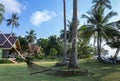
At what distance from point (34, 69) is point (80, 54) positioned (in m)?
44.1

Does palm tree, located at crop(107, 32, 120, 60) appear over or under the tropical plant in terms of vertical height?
under

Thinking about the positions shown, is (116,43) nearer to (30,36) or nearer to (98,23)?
(98,23)

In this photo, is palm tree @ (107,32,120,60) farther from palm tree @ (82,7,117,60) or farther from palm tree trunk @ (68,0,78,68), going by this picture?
palm tree trunk @ (68,0,78,68)

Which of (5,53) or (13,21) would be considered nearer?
(5,53)

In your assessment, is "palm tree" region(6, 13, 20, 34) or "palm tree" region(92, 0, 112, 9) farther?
"palm tree" region(6, 13, 20, 34)

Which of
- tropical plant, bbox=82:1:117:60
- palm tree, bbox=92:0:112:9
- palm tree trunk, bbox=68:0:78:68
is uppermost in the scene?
palm tree, bbox=92:0:112:9

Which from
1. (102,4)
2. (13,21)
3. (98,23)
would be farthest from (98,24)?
(13,21)

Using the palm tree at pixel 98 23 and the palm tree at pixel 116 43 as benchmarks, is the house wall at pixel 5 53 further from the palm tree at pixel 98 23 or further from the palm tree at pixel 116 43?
the palm tree at pixel 116 43

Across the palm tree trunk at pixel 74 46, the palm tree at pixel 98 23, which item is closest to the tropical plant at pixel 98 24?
the palm tree at pixel 98 23

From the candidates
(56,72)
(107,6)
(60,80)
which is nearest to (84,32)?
(107,6)

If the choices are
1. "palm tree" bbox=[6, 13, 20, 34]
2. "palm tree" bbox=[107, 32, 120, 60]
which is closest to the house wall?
"palm tree" bbox=[107, 32, 120, 60]

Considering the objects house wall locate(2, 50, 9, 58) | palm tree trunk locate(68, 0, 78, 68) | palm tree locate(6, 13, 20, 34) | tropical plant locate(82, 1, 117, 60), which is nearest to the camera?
palm tree trunk locate(68, 0, 78, 68)

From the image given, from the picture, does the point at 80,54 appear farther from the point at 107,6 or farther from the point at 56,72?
the point at 56,72

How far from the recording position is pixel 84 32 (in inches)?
1476
